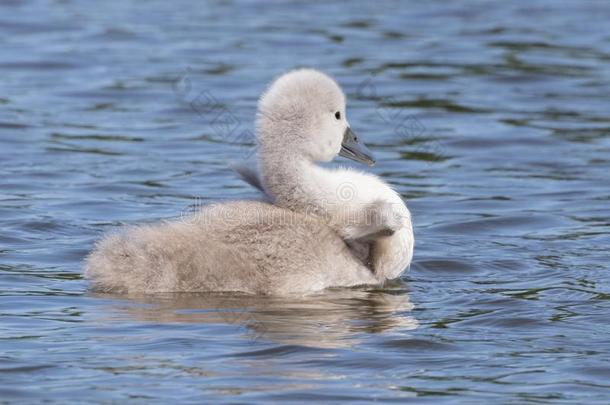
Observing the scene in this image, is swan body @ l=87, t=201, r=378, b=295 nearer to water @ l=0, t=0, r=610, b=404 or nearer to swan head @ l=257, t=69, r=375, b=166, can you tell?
water @ l=0, t=0, r=610, b=404

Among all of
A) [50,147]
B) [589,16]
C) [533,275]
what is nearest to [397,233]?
[533,275]

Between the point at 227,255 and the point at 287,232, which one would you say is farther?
the point at 287,232

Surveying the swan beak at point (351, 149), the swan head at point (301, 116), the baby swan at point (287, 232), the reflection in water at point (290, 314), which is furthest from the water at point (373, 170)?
the swan head at point (301, 116)

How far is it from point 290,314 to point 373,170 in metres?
4.58

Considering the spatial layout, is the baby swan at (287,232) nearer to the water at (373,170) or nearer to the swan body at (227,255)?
the swan body at (227,255)

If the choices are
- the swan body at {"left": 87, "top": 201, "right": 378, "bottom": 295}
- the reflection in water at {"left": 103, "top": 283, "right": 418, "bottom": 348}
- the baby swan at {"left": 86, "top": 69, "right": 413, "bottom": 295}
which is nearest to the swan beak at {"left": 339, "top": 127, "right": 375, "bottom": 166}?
the baby swan at {"left": 86, "top": 69, "right": 413, "bottom": 295}

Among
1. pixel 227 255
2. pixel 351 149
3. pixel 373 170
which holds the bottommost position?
pixel 373 170

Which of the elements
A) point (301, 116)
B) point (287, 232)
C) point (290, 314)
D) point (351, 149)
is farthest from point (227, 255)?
point (351, 149)

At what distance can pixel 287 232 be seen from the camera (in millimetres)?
8328

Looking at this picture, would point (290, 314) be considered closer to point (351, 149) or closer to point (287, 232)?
point (287, 232)

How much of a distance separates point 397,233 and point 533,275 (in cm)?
99

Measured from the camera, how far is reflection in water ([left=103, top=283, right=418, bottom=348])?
759cm

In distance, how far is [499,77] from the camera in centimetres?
1588

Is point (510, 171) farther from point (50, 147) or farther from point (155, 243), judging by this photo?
point (155, 243)
